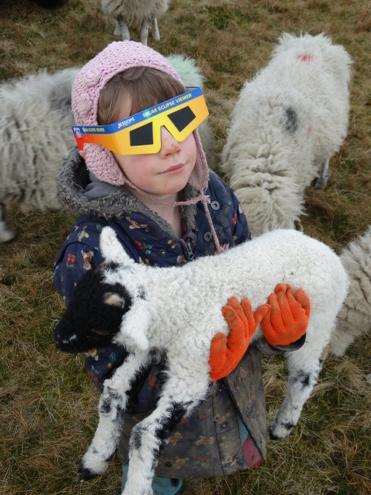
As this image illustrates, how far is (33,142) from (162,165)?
2.45m

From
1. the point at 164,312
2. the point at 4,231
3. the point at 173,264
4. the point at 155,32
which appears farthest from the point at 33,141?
the point at 155,32

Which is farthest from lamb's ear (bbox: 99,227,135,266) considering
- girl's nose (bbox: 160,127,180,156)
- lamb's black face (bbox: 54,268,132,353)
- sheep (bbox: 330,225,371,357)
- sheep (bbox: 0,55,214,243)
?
sheep (bbox: 0,55,214,243)

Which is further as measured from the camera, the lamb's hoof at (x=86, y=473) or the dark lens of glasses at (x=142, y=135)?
the lamb's hoof at (x=86, y=473)

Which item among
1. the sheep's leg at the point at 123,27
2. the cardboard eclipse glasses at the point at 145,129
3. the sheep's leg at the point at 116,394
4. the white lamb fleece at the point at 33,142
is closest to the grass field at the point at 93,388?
the white lamb fleece at the point at 33,142

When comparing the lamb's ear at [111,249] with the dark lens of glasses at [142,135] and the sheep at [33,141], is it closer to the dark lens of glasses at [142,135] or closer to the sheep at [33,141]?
the dark lens of glasses at [142,135]

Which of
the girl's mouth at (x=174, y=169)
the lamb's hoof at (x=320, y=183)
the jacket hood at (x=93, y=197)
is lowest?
the lamb's hoof at (x=320, y=183)

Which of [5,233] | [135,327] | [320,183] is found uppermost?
[135,327]

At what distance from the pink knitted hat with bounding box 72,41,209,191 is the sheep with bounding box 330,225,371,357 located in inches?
77.0

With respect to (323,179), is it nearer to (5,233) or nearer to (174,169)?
(5,233)

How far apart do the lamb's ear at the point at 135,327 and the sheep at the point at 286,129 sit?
5.66ft

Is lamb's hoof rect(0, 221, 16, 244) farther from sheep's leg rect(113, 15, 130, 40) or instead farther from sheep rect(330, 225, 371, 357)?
sheep's leg rect(113, 15, 130, 40)

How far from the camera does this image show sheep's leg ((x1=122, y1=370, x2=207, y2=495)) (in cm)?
134

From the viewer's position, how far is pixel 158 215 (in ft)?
5.29

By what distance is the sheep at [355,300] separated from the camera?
2.87 m
